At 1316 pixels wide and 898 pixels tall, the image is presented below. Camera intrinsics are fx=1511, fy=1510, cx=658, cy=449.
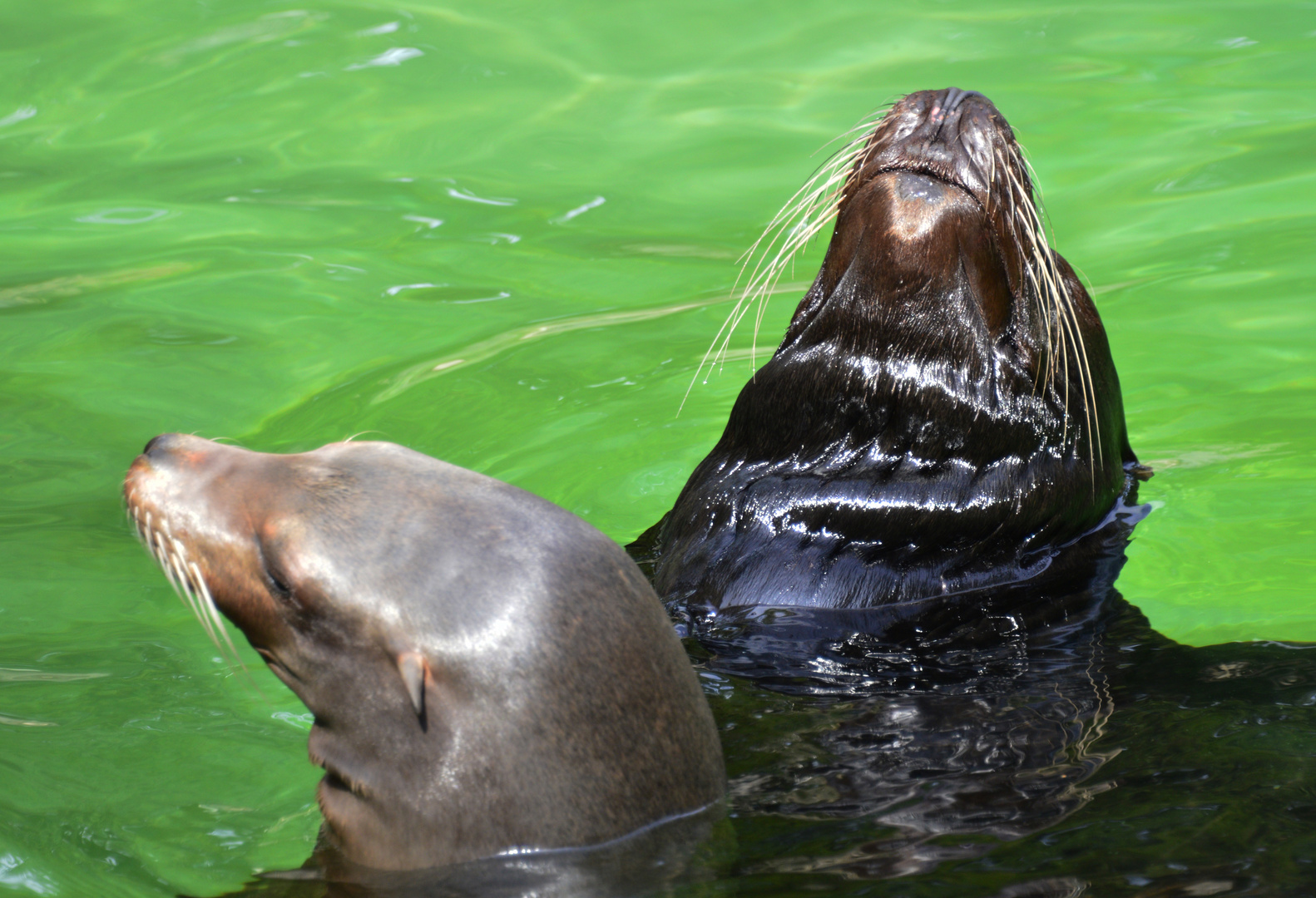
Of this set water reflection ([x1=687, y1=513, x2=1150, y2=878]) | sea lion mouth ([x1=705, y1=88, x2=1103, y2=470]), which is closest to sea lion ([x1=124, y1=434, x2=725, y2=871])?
water reflection ([x1=687, y1=513, x2=1150, y2=878])

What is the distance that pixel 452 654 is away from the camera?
302cm

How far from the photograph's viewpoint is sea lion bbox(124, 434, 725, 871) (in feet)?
9.89

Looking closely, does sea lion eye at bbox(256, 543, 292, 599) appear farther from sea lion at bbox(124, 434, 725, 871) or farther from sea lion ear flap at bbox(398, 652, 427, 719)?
sea lion ear flap at bbox(398, 652, 427, 719)

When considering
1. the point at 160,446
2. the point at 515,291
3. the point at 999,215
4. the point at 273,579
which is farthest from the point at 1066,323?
the point at 515,291

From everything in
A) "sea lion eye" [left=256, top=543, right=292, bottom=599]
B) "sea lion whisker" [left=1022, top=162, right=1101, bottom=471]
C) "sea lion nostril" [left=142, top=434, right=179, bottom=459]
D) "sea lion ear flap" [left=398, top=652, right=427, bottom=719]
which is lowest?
"sea lion ear flap" [left=398, top=652, right=427, bottom=719]

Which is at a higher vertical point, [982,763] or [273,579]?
[273,579]

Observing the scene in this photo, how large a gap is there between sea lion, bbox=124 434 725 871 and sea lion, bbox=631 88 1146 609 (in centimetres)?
115

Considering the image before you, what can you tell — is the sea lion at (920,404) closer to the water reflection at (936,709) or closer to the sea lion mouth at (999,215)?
the sea lion mouth at (999,215)

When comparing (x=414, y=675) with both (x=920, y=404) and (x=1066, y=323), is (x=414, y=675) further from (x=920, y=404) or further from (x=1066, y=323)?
(x=1066, y=323)

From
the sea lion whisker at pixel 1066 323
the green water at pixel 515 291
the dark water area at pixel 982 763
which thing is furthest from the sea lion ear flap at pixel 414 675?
the sea lion whisker at pixel 1066 323

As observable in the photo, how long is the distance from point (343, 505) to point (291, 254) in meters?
5.05

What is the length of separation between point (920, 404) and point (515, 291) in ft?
12.2

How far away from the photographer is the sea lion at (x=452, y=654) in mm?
3014

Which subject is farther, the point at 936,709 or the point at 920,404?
the point at 920,404
